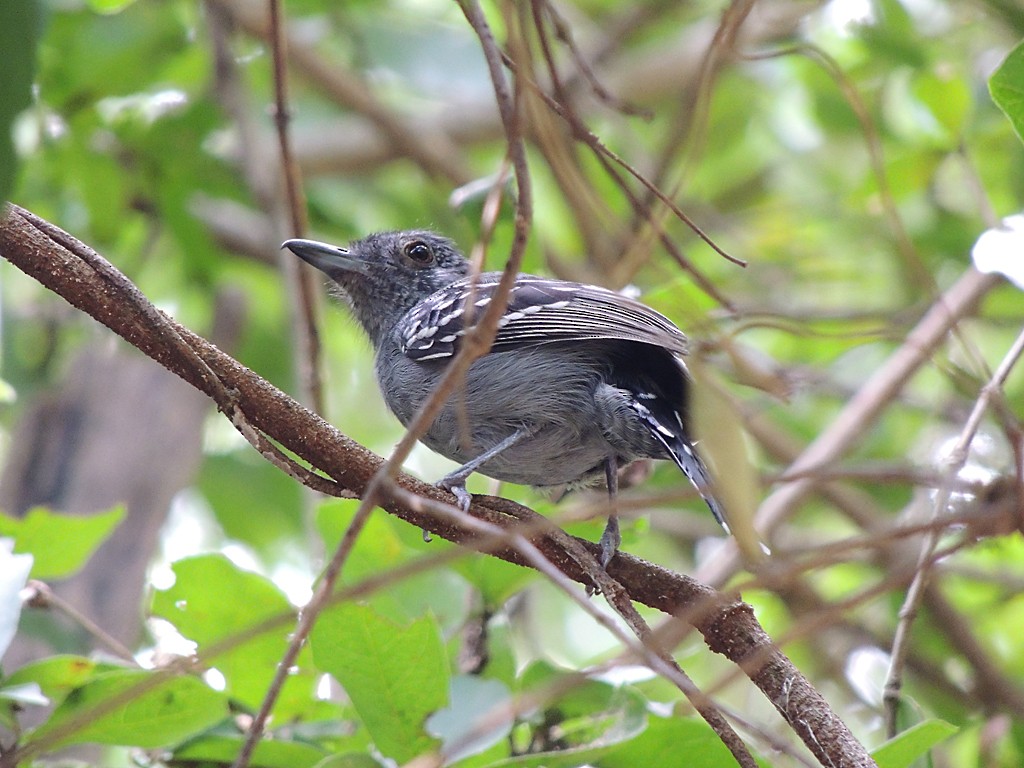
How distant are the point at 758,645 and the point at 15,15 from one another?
1812 mm

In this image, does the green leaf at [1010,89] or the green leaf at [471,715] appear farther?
the green leaf at [1010,89]

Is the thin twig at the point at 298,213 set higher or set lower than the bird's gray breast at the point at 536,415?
Result: higher

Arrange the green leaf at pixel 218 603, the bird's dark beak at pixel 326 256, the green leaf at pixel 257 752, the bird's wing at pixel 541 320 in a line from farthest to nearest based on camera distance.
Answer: the bird's dark beak at pixel 326 256
the bird's wing at pixel 541 320
the green leaf at pixel 218 603
the green leaf at pixel 257 752

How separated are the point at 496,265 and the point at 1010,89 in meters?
1.73

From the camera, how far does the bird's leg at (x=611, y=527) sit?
106 inches

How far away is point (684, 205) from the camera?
6457 millimetres

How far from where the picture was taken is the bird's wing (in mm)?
3367

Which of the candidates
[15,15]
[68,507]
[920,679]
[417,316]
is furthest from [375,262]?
[15,15]

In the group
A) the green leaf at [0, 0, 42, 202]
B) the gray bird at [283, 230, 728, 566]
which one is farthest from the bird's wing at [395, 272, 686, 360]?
the green leaf at [0, 0, 42, 202]

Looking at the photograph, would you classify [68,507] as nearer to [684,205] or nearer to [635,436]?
[635,436]

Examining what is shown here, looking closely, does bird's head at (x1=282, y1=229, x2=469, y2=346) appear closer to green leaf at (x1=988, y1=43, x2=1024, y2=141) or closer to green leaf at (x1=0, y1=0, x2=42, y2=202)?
green leaf at (x1=988, y1=43, x2=1024, y2=141)

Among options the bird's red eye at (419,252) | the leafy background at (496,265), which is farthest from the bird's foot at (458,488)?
the bird's red eye at (419,252)

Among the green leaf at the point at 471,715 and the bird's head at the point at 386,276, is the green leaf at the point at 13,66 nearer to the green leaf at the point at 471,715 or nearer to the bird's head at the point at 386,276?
the green leaf at the point at 471,715

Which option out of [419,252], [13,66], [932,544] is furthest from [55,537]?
[932,544]
